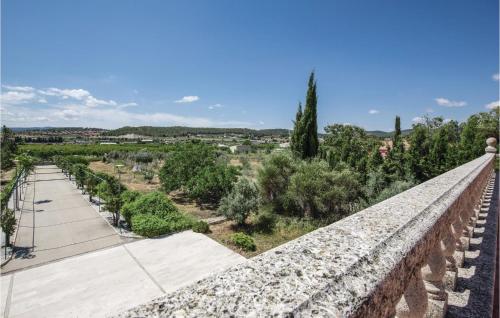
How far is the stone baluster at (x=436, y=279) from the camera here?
154 centimetres

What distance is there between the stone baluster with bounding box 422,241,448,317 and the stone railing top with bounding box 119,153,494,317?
367 millimetres

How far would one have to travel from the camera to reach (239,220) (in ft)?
47.5

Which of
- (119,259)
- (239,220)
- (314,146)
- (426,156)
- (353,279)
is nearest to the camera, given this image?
(353,279)

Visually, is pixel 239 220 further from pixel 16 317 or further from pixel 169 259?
pixel 16 317

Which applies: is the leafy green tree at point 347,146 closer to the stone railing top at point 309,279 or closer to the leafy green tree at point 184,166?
the leafy green tree at point 184,166

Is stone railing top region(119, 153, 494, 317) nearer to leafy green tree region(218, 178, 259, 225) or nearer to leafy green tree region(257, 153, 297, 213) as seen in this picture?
leafy green tree region(218, 178, 259, 225)

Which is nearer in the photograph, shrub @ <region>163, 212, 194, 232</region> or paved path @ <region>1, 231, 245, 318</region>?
paved path @ <region>1, 231, 245, 318</region>

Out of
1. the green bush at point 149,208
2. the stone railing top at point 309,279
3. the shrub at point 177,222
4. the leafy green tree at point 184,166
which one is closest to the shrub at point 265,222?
the shrub at point 177,222

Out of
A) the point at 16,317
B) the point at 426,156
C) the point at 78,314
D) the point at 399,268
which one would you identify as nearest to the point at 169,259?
the point at 78,314

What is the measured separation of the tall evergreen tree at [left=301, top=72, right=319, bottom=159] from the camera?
1938 centimetres

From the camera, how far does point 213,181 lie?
18219mm

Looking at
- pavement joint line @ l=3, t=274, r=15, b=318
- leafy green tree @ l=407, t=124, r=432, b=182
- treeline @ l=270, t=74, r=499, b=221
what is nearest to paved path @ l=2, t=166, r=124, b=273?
pavement joint line @ l=3, t=274, r=15, b=318

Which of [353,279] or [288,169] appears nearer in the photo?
[353,279]

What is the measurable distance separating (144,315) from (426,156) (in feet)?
83.6
